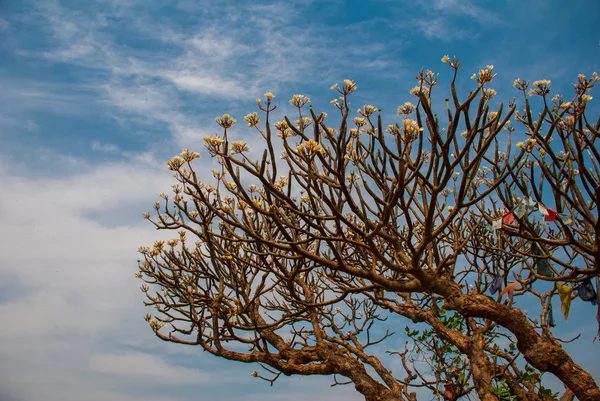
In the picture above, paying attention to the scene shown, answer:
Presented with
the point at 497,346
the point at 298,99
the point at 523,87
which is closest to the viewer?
the point at 298,99

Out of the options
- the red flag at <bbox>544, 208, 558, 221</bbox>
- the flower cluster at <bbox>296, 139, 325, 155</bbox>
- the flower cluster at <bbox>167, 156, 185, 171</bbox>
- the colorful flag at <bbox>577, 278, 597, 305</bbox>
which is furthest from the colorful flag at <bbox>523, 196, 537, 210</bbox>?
the flower cluster at <bbox>167, 156, 185, 171</bbox>

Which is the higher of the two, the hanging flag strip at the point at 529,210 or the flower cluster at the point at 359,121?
the flower cluster at the point at 359,121

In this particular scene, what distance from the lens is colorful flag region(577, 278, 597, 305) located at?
6.24 meters

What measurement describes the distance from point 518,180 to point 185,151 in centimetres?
432

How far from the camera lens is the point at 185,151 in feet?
17.0

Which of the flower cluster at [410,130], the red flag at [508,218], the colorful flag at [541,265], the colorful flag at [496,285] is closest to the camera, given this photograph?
the flower cluster at [410,130]

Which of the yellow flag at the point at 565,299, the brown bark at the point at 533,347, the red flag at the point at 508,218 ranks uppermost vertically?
the red flag at the point at 508,218

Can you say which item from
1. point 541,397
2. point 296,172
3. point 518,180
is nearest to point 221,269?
point 296,172

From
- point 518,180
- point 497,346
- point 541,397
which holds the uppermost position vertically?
point 518,180

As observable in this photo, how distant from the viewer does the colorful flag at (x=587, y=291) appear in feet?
20.5

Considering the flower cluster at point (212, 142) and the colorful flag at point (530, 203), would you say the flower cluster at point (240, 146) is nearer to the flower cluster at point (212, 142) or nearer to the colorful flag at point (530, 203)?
the flower cluster at point (212, 142)

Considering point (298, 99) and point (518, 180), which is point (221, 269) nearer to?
point (298, 99)

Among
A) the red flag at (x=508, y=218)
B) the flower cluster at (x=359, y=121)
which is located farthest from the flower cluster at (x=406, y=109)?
the red flag at (x=508, y=218)

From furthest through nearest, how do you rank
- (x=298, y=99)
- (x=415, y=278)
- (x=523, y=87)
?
(x=523, y=87) → (x=415, y=278) → (x=298, y=99)
